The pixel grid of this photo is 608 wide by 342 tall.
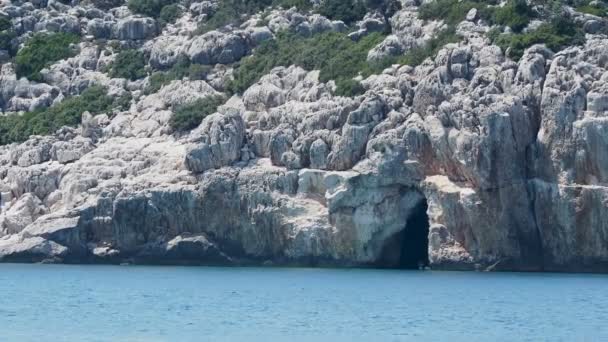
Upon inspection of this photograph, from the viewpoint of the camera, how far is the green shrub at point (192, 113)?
89000 millimetres

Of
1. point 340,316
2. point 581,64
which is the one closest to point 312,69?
point 581,64

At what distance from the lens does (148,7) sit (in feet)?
354

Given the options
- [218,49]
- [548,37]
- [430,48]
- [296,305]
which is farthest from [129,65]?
[296,305]

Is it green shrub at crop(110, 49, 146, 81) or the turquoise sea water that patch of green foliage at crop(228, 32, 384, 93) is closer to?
green shrub at crop(110, 49, 146, 81)

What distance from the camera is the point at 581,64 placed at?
7862cm

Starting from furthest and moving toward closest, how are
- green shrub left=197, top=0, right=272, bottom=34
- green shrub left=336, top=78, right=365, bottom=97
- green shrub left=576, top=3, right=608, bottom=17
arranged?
green shrub left=197, top=0, right=272, bottom=34 → green shrub left=576, top=3, right=608, bottom=17 → green shrub left=336, top=78, right=365, bottom=97

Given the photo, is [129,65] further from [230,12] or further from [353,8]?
[353,8]

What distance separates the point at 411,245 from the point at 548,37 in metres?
12.1

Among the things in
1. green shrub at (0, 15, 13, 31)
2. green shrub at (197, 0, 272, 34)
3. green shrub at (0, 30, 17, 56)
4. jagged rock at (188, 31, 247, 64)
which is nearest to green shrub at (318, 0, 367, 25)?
green shrub at (197, 0, 272, 34)

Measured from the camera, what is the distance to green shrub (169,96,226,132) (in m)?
89.0

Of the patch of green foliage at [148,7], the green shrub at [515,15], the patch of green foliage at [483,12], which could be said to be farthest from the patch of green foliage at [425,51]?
the patch of green foliage at [148,7]

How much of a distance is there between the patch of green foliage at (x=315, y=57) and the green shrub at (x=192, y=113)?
1976mm

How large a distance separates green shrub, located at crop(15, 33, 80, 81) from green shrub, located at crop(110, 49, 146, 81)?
4345 millimetres

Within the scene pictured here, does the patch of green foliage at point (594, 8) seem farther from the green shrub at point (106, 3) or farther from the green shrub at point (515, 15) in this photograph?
the green shrub at point (106, 3)
